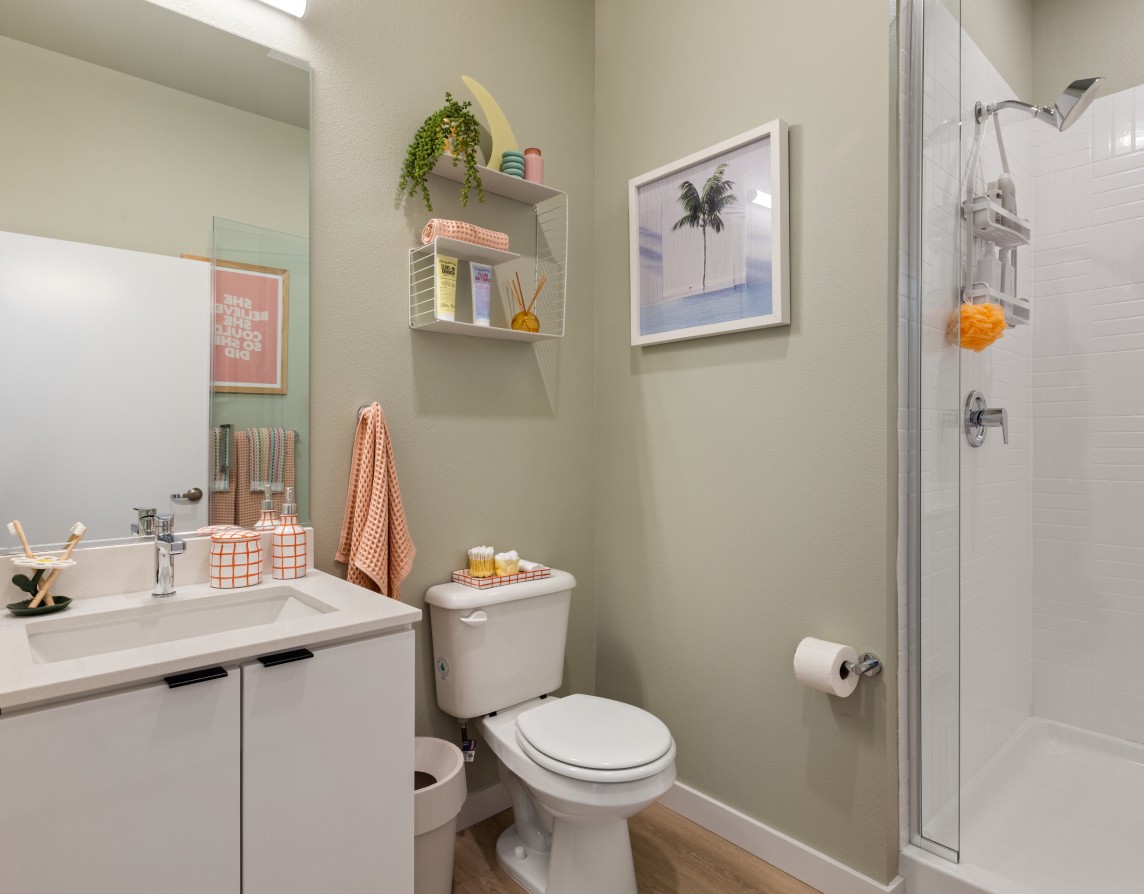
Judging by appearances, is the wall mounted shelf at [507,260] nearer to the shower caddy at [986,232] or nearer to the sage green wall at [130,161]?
the sage green wall at [130,161]

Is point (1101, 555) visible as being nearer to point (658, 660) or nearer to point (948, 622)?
point (948, 622)

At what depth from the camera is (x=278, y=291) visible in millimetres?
1633

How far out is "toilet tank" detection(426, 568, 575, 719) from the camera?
179 centimetres

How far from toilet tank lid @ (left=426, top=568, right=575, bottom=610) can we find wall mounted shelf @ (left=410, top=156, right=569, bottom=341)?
72cm

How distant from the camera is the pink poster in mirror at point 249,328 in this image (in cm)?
155

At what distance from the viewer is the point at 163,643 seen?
3.64 ft

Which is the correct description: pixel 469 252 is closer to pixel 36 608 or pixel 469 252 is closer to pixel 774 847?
A: pixel 36 608

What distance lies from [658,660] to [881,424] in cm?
104

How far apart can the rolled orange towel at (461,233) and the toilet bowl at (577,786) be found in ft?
4.18

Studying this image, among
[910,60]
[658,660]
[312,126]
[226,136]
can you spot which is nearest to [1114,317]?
[910,60]

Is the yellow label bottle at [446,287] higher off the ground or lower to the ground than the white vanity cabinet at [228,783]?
higher

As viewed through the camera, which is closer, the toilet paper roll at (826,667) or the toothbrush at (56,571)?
the toothbrush at (56,571)

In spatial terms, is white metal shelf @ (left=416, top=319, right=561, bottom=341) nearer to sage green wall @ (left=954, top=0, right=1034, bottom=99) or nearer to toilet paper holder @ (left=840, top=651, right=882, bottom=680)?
toilet paper holder @ (left=840, top=651, right=882, bottom=680)

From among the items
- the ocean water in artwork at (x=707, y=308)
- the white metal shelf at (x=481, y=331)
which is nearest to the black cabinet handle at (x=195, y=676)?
the white metal shelf at (x=481, y=331)
